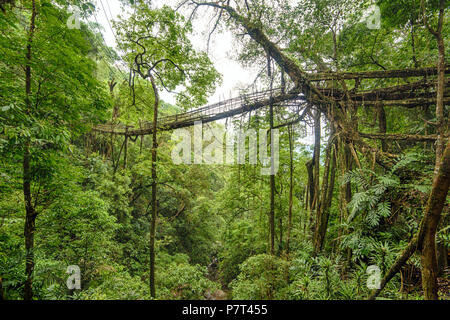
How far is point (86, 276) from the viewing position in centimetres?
Answer: 475

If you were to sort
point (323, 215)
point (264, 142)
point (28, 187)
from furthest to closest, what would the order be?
point (264, 142), point (323, 215), point (28, 187)

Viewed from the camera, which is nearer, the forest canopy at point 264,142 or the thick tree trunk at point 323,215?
the forest canopy at point 264,142

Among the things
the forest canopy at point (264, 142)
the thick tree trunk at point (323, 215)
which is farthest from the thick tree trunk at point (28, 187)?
the thick tree trunk at point (323, 215)

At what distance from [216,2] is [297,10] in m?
2.26

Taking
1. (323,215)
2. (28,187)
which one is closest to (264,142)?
(323,215)

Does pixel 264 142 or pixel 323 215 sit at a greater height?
pixel 264 142

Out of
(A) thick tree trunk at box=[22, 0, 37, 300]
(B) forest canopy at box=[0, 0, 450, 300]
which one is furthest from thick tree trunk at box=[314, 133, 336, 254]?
(A) thick tree trunk at box=[22, 0, 37, 300]

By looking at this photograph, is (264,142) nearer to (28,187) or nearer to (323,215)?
(323,215)

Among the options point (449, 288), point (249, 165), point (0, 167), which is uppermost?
point (249, 165)

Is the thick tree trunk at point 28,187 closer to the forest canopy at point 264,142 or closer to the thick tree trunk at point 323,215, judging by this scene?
the forest canopy at point 264,142

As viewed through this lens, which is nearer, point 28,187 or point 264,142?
point 28,187

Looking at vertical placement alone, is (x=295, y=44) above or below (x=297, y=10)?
below
